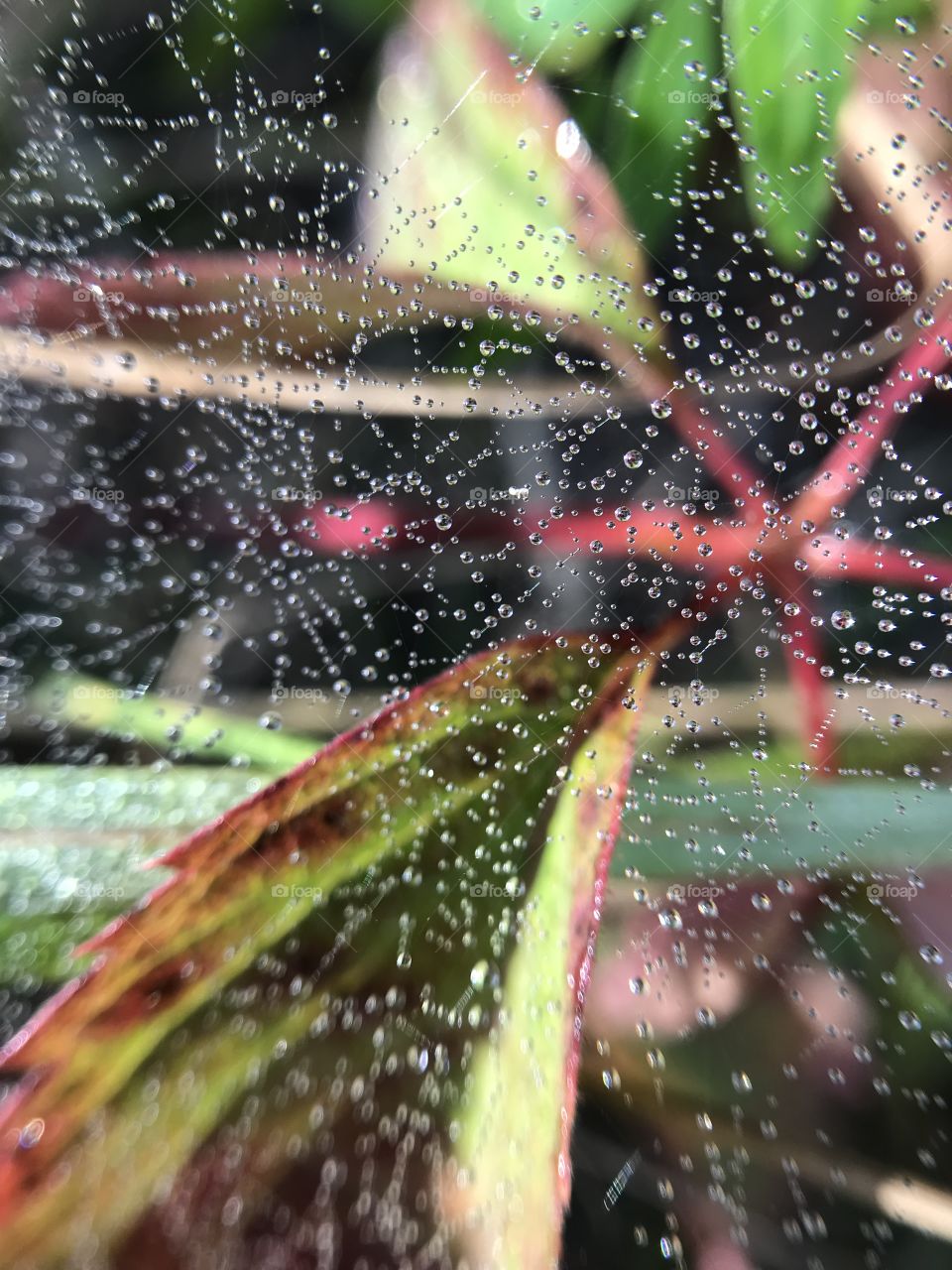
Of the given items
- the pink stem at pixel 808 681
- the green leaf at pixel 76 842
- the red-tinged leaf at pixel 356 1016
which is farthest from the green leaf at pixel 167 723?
the pink stem at pixel 808 681

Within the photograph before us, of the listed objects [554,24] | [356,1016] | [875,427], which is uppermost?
[554,24]

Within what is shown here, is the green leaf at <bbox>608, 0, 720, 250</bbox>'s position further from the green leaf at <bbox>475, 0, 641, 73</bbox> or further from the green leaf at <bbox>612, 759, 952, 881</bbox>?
the green leaf at <bbox>612, 759, 952, 881</bbox>

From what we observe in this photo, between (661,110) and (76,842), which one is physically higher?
(661,110)

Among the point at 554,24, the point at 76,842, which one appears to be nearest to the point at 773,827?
the point at 76,842

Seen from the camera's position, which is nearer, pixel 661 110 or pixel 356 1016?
pixel 356 1016

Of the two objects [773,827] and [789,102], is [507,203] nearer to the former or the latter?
[789,102]

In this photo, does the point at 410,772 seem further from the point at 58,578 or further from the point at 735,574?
the point at 58,578
